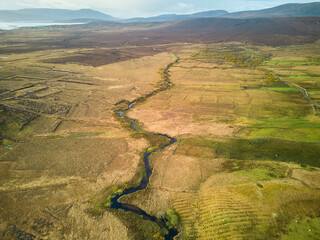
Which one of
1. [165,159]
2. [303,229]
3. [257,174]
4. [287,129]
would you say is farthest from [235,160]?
[287,129]

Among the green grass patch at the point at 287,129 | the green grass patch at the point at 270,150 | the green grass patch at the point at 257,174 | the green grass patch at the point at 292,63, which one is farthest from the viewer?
the green grass patch at the point at 292,63

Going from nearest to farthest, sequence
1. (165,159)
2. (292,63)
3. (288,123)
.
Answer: (165,159) → (288,123) → (292,63)

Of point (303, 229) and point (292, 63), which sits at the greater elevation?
point (292, 63)

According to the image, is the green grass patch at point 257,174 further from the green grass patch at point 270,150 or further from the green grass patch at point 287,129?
the green grass patch at point 287,129

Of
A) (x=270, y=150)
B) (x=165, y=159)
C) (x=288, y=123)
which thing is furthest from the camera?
(x=288, y=123)

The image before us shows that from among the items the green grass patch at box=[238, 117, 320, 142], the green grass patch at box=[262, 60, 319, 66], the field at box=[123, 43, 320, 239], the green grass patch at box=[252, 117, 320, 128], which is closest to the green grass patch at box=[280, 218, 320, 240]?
the field at box=[123, 43, 320, 239]

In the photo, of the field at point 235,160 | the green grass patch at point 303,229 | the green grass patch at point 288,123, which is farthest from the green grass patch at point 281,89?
the green grass patch at point 303,229

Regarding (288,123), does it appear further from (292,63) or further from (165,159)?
(292,63)

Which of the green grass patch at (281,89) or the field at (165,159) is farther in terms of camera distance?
the green grass patch at (281,89)
